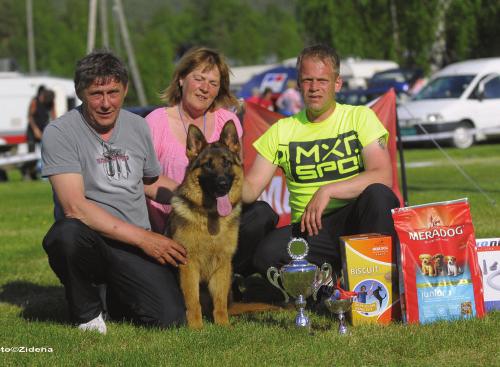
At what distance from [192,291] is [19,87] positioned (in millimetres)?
19036

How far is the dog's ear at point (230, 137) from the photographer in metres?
4.30

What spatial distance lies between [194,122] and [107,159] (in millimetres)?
830

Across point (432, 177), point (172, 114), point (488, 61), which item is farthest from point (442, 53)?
point (172, 114)

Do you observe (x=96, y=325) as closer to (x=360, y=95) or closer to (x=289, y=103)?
(x=289, y=103)

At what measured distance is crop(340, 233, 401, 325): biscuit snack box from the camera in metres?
4.19

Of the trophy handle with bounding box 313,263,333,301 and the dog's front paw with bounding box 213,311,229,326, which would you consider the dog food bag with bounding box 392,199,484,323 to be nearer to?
the trophy handle with bounding box 313,263,333,301

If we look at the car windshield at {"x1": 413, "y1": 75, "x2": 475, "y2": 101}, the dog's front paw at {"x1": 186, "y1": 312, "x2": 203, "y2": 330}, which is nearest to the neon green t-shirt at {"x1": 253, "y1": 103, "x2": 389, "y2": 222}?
the dog's front paw at {"x1": 186, "y1": 312, "x2": 203, "y2": 330}

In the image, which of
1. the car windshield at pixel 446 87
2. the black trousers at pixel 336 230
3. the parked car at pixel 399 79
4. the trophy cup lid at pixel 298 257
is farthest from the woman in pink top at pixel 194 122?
the parked car at pixel 399 79

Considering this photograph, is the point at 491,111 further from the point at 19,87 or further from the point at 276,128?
the point at 276,128

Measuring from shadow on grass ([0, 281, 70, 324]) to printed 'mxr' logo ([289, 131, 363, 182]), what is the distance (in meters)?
1.50

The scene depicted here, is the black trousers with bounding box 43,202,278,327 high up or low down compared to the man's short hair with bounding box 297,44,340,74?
down

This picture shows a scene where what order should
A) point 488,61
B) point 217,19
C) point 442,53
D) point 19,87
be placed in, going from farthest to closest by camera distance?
point 217,19 < point 442,53 < point 19,87 < point 488,61

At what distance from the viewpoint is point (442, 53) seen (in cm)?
2998

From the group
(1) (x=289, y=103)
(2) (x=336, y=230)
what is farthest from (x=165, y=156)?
(1) (x=289, y=103)
